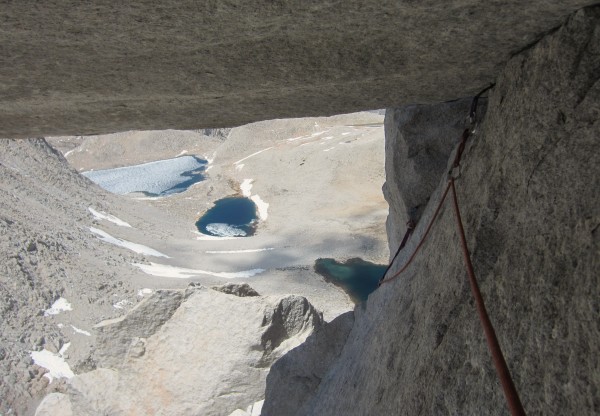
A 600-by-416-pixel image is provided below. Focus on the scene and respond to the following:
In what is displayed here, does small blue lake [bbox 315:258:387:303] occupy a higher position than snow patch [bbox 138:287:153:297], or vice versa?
snow patch [bbox 138:287:153:297]

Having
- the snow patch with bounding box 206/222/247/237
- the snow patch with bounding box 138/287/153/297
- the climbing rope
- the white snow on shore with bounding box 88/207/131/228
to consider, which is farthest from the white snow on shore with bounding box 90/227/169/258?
the climbing rope

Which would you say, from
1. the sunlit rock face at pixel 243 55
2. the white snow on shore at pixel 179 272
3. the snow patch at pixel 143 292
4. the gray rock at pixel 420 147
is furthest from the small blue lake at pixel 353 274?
the sunlit rock face at pixel 243 55

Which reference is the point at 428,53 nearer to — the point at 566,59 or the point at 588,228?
the point at 566,59

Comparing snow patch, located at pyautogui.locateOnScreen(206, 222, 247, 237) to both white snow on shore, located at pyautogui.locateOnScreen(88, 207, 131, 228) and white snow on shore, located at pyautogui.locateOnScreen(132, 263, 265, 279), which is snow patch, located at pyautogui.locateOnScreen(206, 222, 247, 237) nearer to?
white snow on shore, located at pyautogui.locateOnScreen(88, 207, 131, 228)

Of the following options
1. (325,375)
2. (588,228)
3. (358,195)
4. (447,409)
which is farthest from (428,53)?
(358,195)

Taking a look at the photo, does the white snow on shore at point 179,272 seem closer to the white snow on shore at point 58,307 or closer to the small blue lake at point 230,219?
the white snow on shore at point 58,307

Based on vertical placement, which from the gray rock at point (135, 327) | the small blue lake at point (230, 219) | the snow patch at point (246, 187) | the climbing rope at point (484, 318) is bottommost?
the snow patch at point (246, 187)
